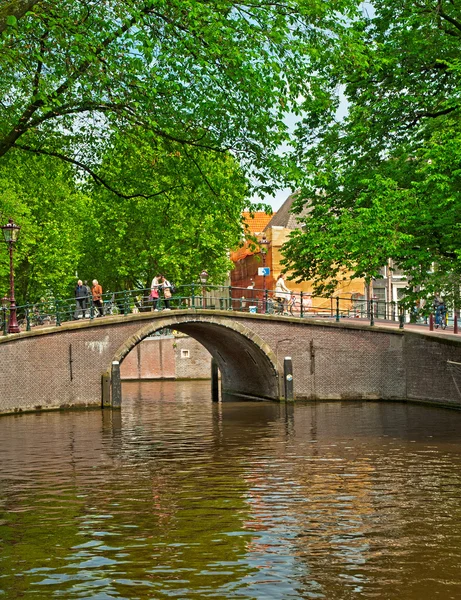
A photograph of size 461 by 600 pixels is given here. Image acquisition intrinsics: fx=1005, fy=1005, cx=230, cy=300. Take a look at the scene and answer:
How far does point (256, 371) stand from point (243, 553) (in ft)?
81.8

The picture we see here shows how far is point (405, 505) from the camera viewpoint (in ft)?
38.5

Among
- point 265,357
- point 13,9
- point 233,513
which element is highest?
point 13,9

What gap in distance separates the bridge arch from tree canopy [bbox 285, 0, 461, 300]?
479 cm

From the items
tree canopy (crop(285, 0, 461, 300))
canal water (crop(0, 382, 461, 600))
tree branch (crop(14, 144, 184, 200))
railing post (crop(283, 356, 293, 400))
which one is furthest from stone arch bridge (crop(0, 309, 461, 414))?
tree branch (crop(14, 144, 184, 200))

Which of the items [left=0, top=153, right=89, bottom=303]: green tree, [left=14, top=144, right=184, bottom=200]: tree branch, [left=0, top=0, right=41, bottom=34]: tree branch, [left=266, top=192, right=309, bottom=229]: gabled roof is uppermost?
[left=266, top=192, right=309, bottom=229]: gabled roof

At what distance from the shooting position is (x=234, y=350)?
35.9 metres

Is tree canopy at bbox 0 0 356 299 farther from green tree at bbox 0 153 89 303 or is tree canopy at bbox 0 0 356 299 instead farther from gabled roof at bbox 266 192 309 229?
gabled roof at bbox 266 192 309 229

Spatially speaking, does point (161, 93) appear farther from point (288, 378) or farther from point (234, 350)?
point (234, 350)

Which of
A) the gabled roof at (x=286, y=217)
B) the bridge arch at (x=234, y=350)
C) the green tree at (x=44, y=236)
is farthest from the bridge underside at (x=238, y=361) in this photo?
the gabled roof at (x=286, y=217)

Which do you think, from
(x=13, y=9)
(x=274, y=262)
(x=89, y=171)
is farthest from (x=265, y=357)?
(x=274, y=262)

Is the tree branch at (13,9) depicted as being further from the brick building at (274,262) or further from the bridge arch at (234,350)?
the brick building at (274,262)

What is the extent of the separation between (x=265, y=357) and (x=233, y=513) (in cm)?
2052

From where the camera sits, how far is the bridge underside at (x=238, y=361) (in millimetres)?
32250

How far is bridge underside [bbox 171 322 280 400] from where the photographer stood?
3225 cm
